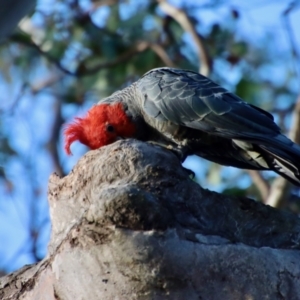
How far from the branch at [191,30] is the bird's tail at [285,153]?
103 inches

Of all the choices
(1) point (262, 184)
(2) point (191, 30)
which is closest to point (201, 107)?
(1) point (262, 184)

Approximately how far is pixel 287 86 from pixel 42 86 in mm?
3294

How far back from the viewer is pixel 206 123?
4477mm

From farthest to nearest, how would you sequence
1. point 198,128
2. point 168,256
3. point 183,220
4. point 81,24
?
point 81,24
point 198,128
point 183,220
point 168,256

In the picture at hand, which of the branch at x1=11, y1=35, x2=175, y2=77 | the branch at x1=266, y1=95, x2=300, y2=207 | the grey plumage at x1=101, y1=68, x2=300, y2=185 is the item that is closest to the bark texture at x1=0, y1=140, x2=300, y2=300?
the grey plumage at x1=101, y1=68, x2=300, y2=185

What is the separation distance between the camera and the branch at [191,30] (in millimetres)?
7002

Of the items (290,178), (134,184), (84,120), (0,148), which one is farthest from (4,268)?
(134,184)

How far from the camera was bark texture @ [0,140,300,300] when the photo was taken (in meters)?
3.30

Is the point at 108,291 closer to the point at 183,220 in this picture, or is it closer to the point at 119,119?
the point at 183,220

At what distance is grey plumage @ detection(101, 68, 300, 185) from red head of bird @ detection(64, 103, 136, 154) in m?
0.08

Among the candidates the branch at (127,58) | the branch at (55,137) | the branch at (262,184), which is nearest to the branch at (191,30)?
the branch at (127,58)

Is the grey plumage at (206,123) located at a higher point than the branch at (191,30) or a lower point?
lower

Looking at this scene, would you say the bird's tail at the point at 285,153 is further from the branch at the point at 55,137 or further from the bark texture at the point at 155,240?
the branch at the point at 55,137

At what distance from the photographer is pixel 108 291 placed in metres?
3.32
